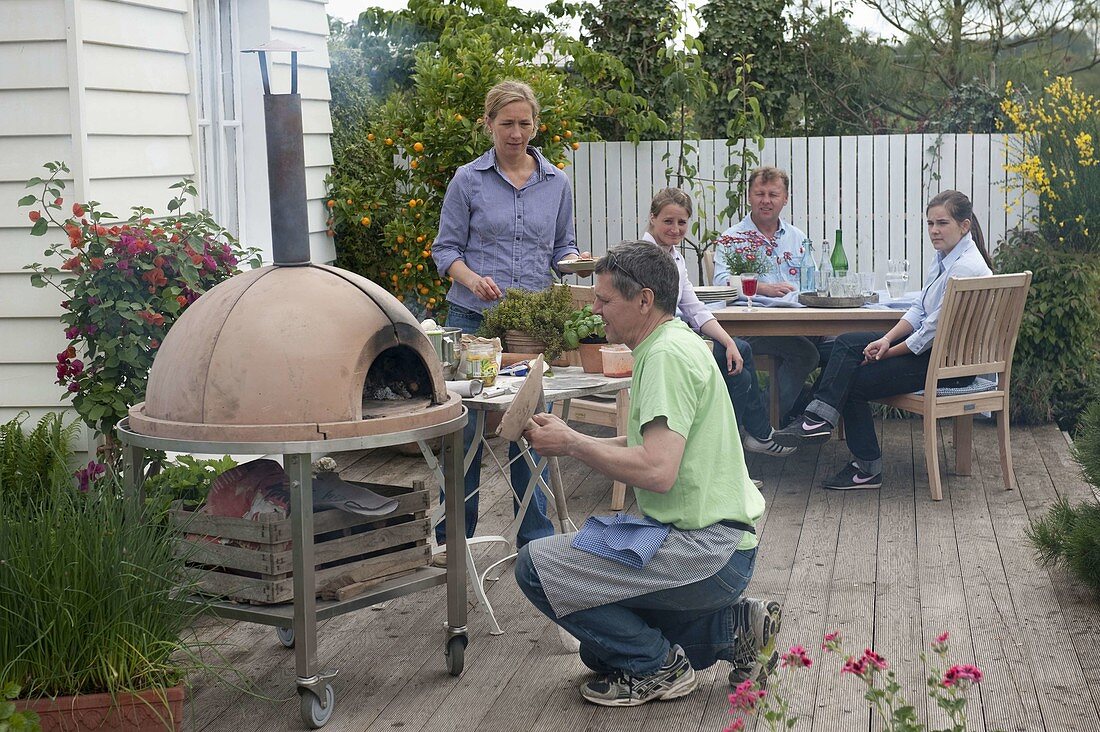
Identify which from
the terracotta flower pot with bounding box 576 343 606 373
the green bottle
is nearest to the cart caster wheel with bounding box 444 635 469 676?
the terracotta flower pot with bounding box 576 343 606 373

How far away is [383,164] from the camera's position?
836 centimetres

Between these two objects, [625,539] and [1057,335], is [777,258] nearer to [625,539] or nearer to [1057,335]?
[1057,335]

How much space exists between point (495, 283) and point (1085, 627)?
270 centimetres

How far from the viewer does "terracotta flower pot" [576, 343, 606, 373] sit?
5.06 meters

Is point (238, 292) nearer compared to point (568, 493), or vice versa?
point (238, 292)

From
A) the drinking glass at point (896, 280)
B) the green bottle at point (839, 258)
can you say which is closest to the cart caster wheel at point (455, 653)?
the green bottle at point (839, 258)

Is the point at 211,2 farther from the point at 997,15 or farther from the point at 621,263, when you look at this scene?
the point at 997,15

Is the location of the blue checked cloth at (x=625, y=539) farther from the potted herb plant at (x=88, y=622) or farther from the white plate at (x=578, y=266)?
the white plate at (x=578, y=266)

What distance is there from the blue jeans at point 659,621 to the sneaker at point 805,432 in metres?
3.12

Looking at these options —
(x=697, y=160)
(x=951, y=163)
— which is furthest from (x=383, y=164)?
(x=951, y=163)

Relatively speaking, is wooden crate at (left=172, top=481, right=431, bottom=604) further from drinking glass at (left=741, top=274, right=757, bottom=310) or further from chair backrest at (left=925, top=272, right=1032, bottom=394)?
drinking glass at (left=741, top=274, right=757, bottom=310)

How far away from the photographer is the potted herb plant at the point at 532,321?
5117mm

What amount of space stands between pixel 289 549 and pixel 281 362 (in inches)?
25.0

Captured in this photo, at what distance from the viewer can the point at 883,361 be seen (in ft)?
22.4
